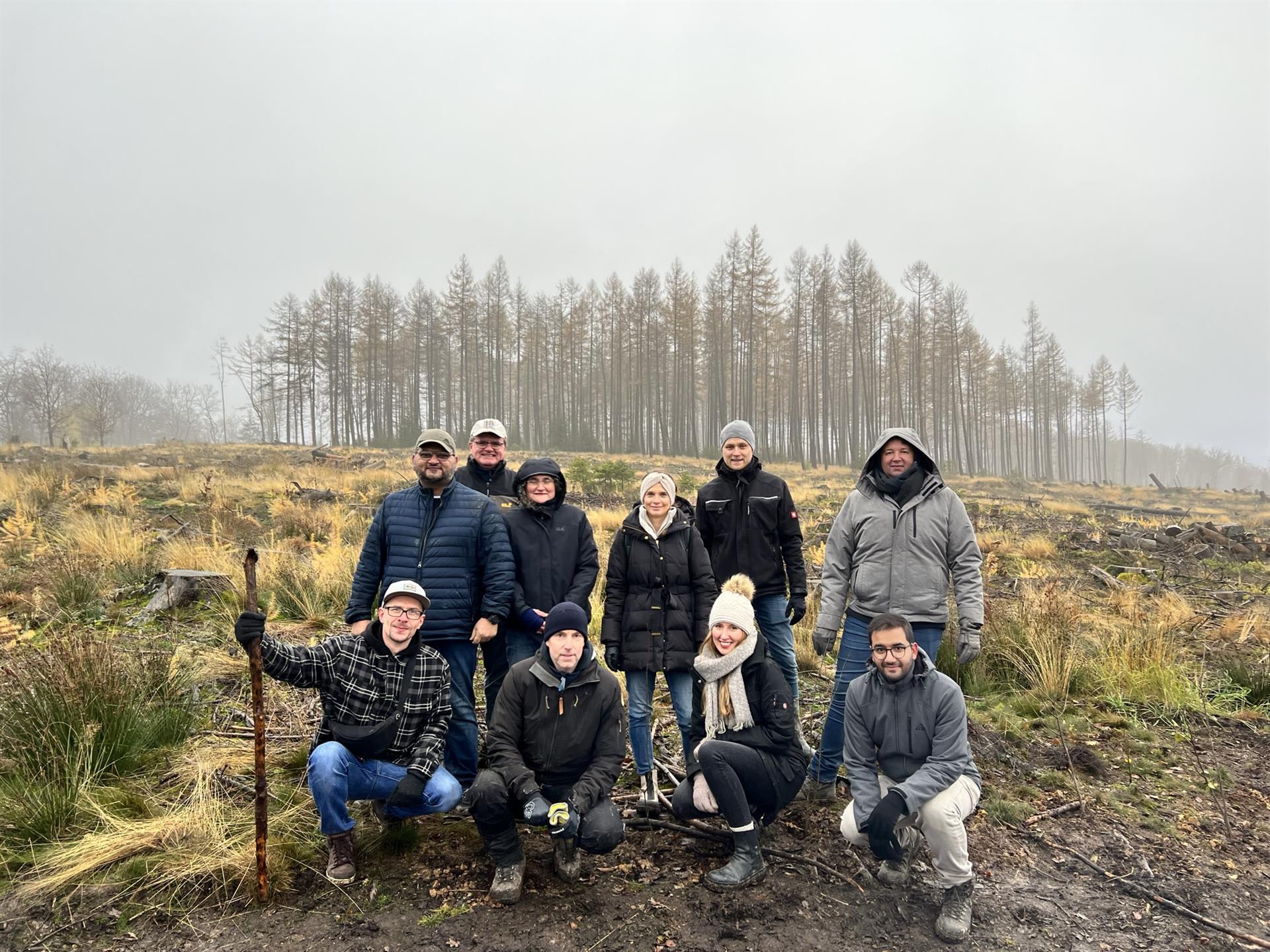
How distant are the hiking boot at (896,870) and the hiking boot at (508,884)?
1.93 metres

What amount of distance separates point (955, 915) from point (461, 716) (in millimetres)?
2892

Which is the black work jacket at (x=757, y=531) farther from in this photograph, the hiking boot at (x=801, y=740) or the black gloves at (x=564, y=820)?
the black gloves at (x=564, y=820)

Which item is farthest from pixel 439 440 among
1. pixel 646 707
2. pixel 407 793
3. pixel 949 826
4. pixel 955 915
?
pixel 955 915

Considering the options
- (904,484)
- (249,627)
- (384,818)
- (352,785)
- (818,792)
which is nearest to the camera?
(249,627)

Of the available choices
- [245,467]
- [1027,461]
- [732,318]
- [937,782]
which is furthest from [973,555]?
[1027,461]

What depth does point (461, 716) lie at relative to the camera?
157 inches

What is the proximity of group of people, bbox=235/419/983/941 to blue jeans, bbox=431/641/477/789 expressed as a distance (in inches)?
0.5

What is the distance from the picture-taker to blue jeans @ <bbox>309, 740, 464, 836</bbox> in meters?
3.14

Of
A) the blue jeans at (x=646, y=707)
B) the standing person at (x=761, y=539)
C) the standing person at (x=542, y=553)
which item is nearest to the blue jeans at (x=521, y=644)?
the standing person at (x=542, y=553)

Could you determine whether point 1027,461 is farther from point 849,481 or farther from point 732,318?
point 849,481

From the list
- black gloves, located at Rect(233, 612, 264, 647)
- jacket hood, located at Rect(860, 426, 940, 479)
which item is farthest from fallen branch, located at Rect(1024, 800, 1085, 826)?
black gloves, located at Rect(233, 612, 264, 647)

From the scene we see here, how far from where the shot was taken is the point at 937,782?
10.3 ft

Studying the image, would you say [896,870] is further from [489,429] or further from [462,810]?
[489,429]

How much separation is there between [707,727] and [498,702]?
48.3 inches
